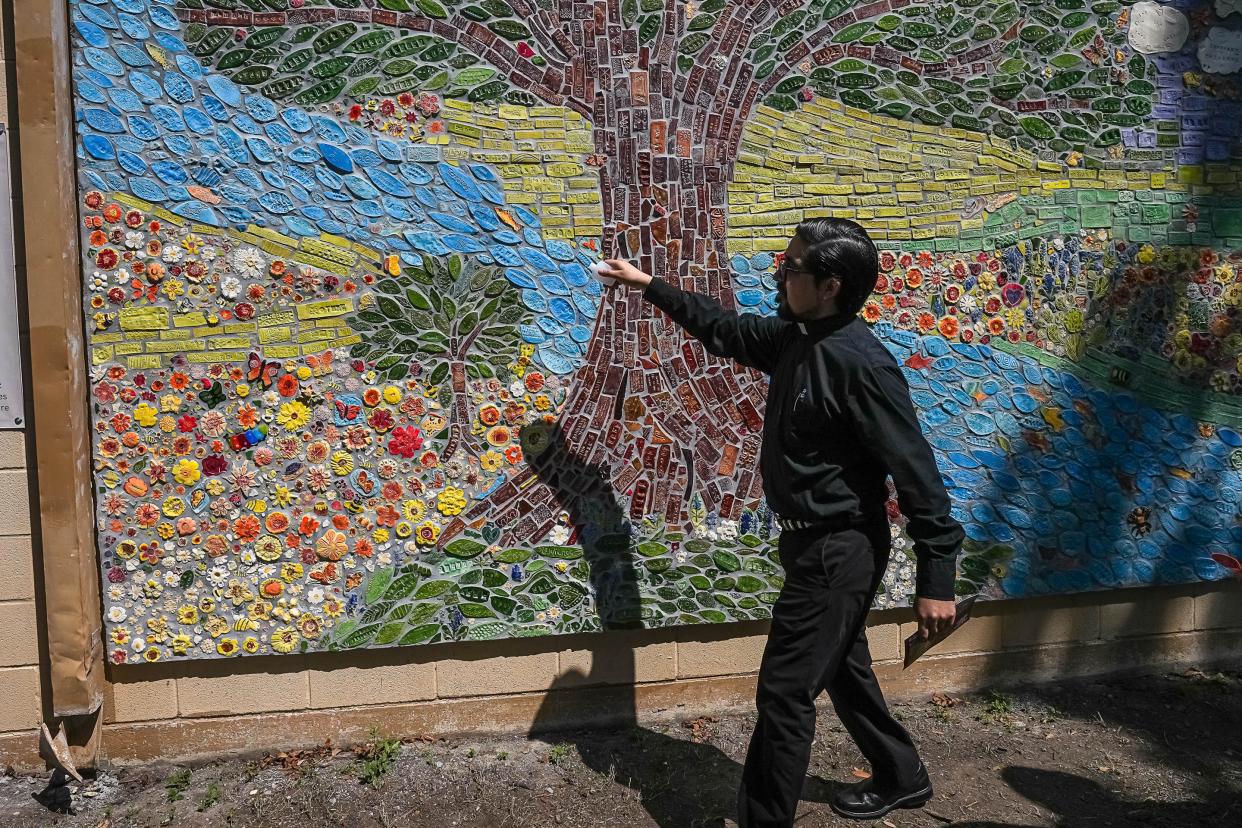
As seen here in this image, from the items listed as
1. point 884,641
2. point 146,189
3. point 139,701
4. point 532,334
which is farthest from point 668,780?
point 146,189

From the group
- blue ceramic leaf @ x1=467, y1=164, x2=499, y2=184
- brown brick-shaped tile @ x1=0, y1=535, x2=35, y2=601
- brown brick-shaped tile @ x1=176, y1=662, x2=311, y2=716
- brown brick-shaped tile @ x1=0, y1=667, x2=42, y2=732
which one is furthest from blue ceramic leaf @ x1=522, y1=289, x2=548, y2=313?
brown brick-shaped tile @ x1=0, y1=667, x2=42, y2=732

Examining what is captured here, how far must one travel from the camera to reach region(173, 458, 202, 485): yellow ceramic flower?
3.47m

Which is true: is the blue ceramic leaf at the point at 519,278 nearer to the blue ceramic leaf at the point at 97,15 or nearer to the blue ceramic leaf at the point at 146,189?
the blue ceramic leaf at the point at 146,189

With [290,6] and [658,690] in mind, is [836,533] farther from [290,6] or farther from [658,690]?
[290,6]

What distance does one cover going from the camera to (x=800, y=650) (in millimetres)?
3012

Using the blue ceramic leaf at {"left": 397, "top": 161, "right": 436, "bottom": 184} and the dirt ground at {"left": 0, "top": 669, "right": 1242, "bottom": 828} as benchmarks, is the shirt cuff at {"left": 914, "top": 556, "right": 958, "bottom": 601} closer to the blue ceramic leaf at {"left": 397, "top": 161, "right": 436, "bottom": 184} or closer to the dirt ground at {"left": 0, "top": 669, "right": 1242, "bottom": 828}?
the dirt ground at {"left": 0, "top": 669, "right": 1242, "bottom": 828}

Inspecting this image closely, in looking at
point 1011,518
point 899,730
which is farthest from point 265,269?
point 1011,518

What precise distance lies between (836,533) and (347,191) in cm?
190

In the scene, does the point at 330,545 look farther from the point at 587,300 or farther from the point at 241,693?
the point at 587,300

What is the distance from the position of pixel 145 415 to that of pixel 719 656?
2149mm

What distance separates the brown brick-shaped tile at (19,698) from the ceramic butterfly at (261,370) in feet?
3.87

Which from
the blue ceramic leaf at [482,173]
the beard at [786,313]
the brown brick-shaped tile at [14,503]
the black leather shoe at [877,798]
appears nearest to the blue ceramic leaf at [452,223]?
the blue ceramic leaf at [482,173]

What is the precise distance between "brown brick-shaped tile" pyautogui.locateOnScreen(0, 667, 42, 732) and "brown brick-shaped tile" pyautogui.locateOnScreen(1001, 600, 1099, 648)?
3.48 meters

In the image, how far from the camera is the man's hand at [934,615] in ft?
9.72
